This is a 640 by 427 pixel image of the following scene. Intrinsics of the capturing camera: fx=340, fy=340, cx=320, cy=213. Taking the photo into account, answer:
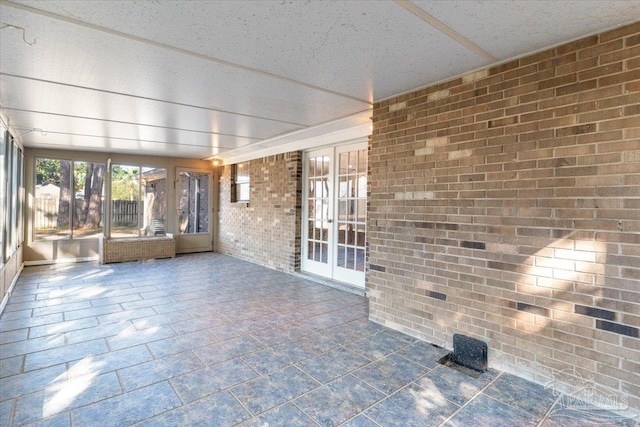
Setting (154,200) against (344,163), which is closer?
(344,163)

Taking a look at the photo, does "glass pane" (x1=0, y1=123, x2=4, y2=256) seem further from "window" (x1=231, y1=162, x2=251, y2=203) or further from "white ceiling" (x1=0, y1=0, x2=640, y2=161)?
"window" (x1=231, y1=162, x2=251, y2=203)

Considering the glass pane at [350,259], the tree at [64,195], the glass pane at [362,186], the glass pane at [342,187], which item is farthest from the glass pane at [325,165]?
the tree at [64,195]

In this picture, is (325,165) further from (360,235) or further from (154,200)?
(154,200)

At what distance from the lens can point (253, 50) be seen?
2.49 meters

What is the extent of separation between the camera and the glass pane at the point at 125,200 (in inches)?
303

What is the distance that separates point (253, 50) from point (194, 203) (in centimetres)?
700

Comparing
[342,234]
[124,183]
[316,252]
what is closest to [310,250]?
[316,252]

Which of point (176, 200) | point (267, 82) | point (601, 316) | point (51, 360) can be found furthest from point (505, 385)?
point (176, 200)

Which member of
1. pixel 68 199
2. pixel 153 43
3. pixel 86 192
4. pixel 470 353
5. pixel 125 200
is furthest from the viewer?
pixel 125 200

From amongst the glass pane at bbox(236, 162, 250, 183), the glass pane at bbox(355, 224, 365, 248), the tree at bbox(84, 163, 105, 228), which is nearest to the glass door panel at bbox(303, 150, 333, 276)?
the glass pane at bbox(355, 224, 365, 248)

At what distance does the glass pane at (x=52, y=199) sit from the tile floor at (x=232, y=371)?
10.4ft

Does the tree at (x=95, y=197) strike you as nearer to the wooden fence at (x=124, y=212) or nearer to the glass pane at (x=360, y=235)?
the wooden fence at (x=124, y=212)

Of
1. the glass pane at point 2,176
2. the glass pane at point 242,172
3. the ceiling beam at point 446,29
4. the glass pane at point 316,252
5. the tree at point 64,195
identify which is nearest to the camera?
the ceiling beam at point 446,29

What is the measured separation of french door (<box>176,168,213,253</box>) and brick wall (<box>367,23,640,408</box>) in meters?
6.53
